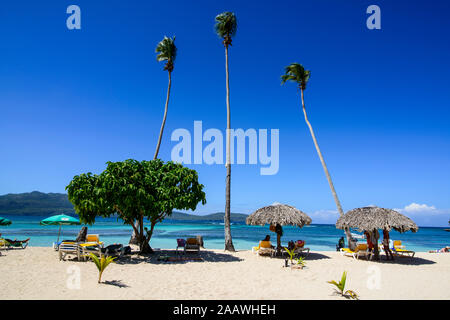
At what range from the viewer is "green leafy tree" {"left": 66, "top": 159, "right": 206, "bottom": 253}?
1084cm

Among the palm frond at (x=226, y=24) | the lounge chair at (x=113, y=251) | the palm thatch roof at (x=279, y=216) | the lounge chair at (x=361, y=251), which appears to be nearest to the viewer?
the lounge chair at (x=113, y=251)

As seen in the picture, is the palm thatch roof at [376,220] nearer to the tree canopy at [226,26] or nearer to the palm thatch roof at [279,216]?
the palm thatch roof at [279,216]

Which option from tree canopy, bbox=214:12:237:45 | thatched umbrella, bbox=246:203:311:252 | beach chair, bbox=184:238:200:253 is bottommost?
beach chair, bbox=184:238:200:253

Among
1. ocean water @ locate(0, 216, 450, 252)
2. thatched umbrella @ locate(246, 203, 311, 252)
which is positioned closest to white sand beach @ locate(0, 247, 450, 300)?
thatched umbrella @ locate(246, 203, 311, 252)

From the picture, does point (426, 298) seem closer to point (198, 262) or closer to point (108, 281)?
point (198, 262)

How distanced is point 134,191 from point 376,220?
11.6m

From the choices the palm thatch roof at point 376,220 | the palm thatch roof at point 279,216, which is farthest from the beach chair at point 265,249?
the palm thatch roof at point 376,220

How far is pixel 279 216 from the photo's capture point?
13734 millimetres

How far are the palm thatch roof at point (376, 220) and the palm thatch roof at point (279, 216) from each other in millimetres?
2174

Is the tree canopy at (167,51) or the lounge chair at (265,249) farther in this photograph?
the tree canopy at (167,51)

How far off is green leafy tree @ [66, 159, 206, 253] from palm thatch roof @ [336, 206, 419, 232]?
25.6 ft

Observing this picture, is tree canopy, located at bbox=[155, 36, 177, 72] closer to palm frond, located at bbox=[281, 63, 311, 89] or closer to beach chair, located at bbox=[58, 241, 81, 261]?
palm frond, located at bbox=[281, 63, 311, 89]

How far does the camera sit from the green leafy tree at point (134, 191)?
10.8 metres
